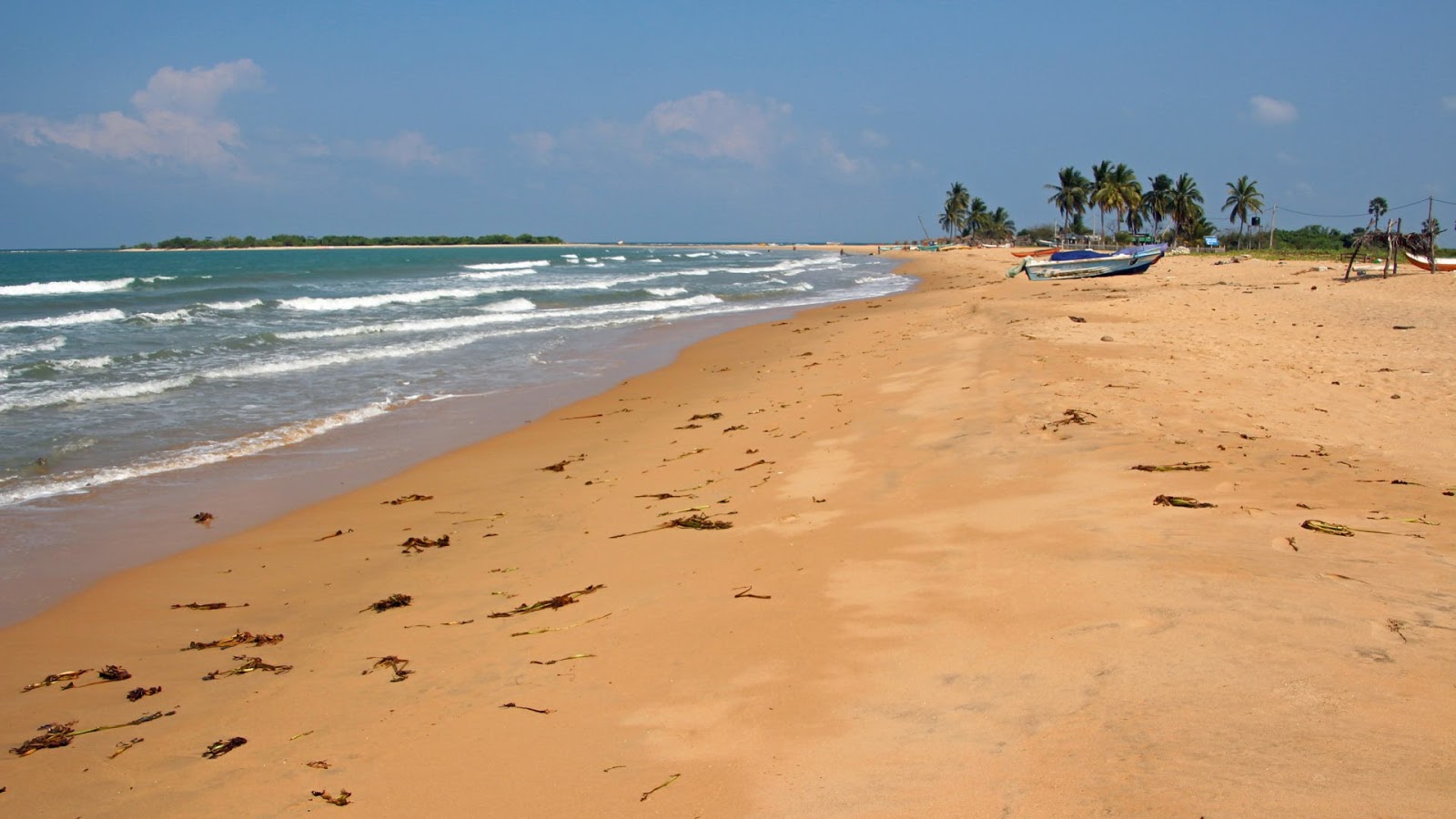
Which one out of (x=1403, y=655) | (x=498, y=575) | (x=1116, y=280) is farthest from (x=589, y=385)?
(x=1116, y=280)

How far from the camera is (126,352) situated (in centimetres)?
1853

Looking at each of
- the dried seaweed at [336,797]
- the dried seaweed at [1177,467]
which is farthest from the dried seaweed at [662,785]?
the dried seaweed at [1177,467]

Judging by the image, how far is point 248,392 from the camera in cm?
1395

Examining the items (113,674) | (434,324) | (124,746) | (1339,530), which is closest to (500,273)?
(434,324)

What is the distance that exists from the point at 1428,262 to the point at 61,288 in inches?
2198

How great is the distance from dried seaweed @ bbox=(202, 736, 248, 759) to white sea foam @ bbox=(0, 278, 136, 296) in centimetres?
4552

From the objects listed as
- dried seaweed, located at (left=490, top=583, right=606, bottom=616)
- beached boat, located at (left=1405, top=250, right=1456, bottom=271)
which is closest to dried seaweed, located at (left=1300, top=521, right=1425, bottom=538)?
dried seaweed, located at (left=490, top=583, right=606, bottom=616)

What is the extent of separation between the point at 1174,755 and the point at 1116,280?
3061 cm

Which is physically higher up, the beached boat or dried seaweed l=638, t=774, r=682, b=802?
the beached boat

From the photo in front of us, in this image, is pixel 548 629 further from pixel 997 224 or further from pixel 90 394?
pixel 997 224

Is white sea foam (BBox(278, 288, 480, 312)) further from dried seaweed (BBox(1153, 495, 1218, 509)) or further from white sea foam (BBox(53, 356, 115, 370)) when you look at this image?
dried seaweed (BBox(1153, 495, 1218, 509))

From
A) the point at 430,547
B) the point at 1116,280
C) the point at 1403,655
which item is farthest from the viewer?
the point at 1116,280

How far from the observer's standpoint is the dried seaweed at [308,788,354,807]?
3.38m

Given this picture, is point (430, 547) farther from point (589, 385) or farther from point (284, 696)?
point (589, 385)
